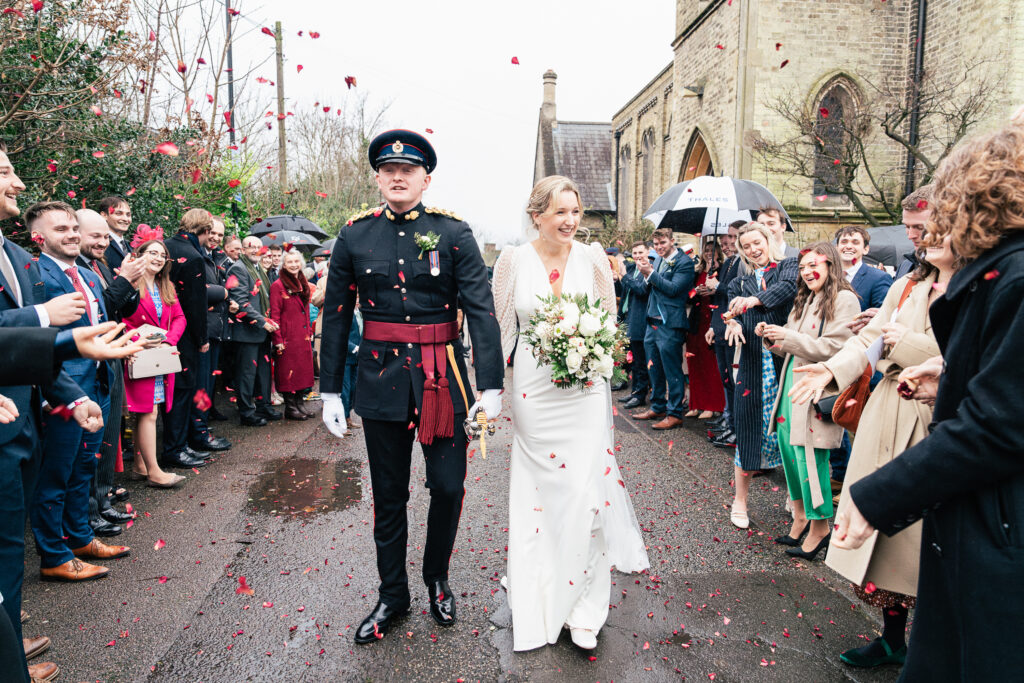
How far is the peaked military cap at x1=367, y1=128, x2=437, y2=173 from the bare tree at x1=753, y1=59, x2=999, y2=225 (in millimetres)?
13002

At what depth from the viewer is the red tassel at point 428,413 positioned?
11.1ft

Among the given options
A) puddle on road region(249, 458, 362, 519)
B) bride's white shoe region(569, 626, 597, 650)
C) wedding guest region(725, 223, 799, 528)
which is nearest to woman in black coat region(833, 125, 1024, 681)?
bride's white shoe region(569, 626, 597, 650)

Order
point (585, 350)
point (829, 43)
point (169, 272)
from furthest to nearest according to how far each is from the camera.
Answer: point (829, 43)
point (169, 272)
point (585, 350)

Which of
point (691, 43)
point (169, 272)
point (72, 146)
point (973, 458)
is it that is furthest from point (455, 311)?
point (691, 43)

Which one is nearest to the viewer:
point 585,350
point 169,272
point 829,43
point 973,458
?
point 973,458

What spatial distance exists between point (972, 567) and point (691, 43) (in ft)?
67.3

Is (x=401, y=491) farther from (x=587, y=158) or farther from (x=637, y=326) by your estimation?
(x=587, y=158)

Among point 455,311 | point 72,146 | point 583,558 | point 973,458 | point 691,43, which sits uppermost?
point 691,43

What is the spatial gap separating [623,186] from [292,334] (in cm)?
2617

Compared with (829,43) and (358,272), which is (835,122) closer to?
(829,43)

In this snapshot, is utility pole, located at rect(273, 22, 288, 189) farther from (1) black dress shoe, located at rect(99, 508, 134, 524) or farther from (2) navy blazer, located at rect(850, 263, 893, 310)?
(2) navy blazer, located at rect(850, 263, 893, 310)

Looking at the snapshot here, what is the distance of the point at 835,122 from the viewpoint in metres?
15.7

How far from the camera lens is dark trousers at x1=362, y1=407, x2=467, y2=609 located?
11.5 ft

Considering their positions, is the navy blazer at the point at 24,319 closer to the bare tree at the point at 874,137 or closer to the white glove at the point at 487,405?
the white glove at the point at 487,405
